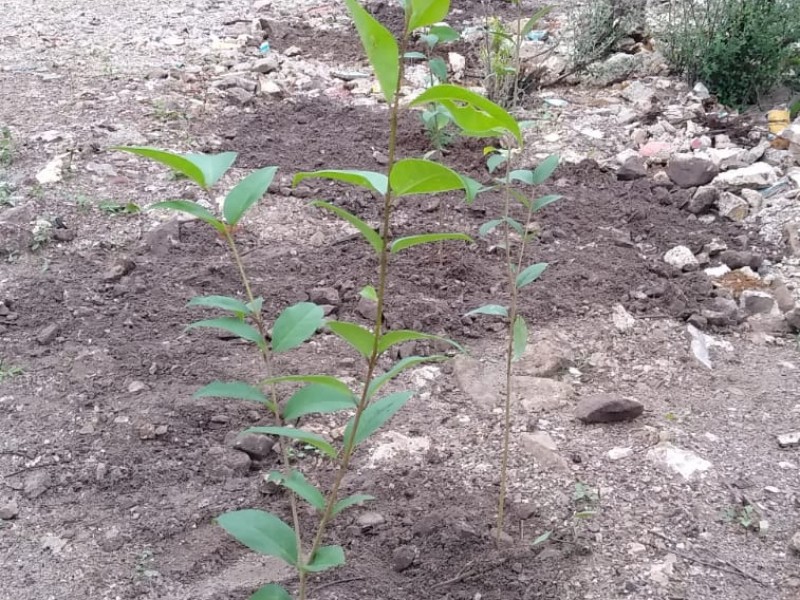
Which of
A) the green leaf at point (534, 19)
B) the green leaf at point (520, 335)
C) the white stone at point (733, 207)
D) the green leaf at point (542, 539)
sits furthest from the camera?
the white stone at point (733, 207)

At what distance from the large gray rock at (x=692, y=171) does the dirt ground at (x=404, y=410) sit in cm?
16

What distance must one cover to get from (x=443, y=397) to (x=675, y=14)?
3.84 m

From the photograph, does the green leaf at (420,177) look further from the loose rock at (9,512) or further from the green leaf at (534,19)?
Answer: the green leaf at (534,19)

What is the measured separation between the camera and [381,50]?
940mm

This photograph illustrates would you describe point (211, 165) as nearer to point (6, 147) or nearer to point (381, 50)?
point (381, 50)

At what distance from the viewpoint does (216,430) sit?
229 centimetres

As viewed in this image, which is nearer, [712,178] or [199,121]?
[712,178]

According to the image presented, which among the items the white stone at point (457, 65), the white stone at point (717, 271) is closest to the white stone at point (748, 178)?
the white stone at point (717, 271)

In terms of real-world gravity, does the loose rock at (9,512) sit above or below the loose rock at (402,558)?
below

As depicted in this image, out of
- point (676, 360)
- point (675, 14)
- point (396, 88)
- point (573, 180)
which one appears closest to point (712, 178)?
point (573, 180)

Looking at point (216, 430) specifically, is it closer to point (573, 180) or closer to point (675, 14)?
point (573, 180)

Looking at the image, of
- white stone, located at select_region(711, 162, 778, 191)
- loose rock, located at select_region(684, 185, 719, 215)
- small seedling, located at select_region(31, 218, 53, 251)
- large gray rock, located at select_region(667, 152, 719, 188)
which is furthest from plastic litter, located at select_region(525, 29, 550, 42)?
small seedling, located at select_region(31, 218, 53, 251)

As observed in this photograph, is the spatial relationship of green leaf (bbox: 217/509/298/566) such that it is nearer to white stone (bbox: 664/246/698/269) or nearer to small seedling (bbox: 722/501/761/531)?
small seedling (bbox: 722/501/761/531)

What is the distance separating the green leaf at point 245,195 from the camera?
1217mm
